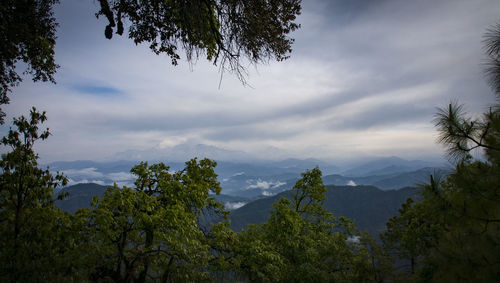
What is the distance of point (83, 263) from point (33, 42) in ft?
17.1

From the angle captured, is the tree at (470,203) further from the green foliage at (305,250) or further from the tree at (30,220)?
the tree at (30,220)

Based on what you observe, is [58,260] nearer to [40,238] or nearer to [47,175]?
[40,238]

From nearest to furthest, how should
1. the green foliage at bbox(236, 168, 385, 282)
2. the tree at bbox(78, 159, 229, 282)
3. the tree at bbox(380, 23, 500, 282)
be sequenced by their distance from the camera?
the tree at bbox(380, 23, 500, 282) < the tree at bbox(78, 159, 229, 282) < the green foliage at bbox(236, 168, 385, 282)

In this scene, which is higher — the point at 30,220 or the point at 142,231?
the point at 30,220

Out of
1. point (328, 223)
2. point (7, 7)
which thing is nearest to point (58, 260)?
point (7, 7)

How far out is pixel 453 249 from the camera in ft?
12.9

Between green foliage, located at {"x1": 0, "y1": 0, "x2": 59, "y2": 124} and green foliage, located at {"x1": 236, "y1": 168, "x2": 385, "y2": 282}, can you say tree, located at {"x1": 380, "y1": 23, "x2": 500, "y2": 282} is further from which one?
green foliage, located at {"x1": 0, "y1": 0, "x2": 59, "y2": 124}

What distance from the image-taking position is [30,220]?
542 centimetres

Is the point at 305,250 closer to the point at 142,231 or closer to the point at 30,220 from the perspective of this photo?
the point at 142,231

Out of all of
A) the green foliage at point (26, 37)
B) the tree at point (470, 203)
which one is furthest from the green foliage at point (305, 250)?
the green foliage at point (26, 37)

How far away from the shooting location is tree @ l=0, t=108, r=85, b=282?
462cm

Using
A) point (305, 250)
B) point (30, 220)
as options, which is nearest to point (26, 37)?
point (30, 220)

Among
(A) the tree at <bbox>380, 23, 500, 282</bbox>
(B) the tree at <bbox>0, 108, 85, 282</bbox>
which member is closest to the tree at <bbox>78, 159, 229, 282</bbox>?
(B) the tree at <bbox>0, 108, 85, 282</bbox>

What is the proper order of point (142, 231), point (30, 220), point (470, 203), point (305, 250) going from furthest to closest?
point (305, 250) → point (142, 231) → point (30, 220) → point (470, 203)
